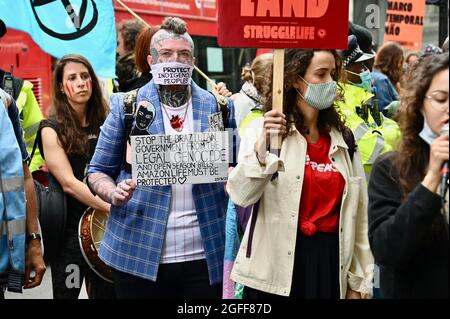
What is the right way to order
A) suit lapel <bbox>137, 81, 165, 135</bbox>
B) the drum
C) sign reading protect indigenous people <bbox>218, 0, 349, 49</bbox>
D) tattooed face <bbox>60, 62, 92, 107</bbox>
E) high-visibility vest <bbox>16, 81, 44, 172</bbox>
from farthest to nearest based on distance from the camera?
high-visibility vest <bbox>16, 81, 44, 172</bbox>, tattooed face <bbox>60, 62, 92, 107</bbox>, the drum, suit lapel <bbox>137, 81, 165, 135</bbox>, sign reading protect indigenous people <bbox>218, 0, 349, 49</bbox>

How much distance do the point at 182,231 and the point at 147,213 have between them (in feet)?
0.62

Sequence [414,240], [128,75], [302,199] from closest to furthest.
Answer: [414,240] < [302,199] < [128,75]

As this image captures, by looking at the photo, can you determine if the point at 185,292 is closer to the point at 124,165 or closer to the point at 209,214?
the point at 209,214

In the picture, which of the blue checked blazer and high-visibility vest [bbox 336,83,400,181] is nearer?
the blue checked blazer

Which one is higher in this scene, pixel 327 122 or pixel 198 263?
pixel 327 122

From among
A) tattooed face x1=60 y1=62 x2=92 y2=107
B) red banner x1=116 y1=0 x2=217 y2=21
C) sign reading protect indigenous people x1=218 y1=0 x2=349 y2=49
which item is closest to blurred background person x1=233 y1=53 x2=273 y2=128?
tattooed face x1=60 y1=62 x2=92 y2=107

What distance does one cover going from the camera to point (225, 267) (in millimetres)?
4730

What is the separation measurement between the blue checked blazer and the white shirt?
26 mm

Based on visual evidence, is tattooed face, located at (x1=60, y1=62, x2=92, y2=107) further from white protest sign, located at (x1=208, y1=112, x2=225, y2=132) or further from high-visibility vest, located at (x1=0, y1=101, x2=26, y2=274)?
high-visibility vest, located at (x1=0, y1=101, x2=26, y2=274)

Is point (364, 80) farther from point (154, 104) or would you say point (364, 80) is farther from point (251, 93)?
point (154, 104)

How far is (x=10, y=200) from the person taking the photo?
4.28 meters

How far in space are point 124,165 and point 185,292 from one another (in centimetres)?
70

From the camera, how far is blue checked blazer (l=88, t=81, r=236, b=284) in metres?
4.55
